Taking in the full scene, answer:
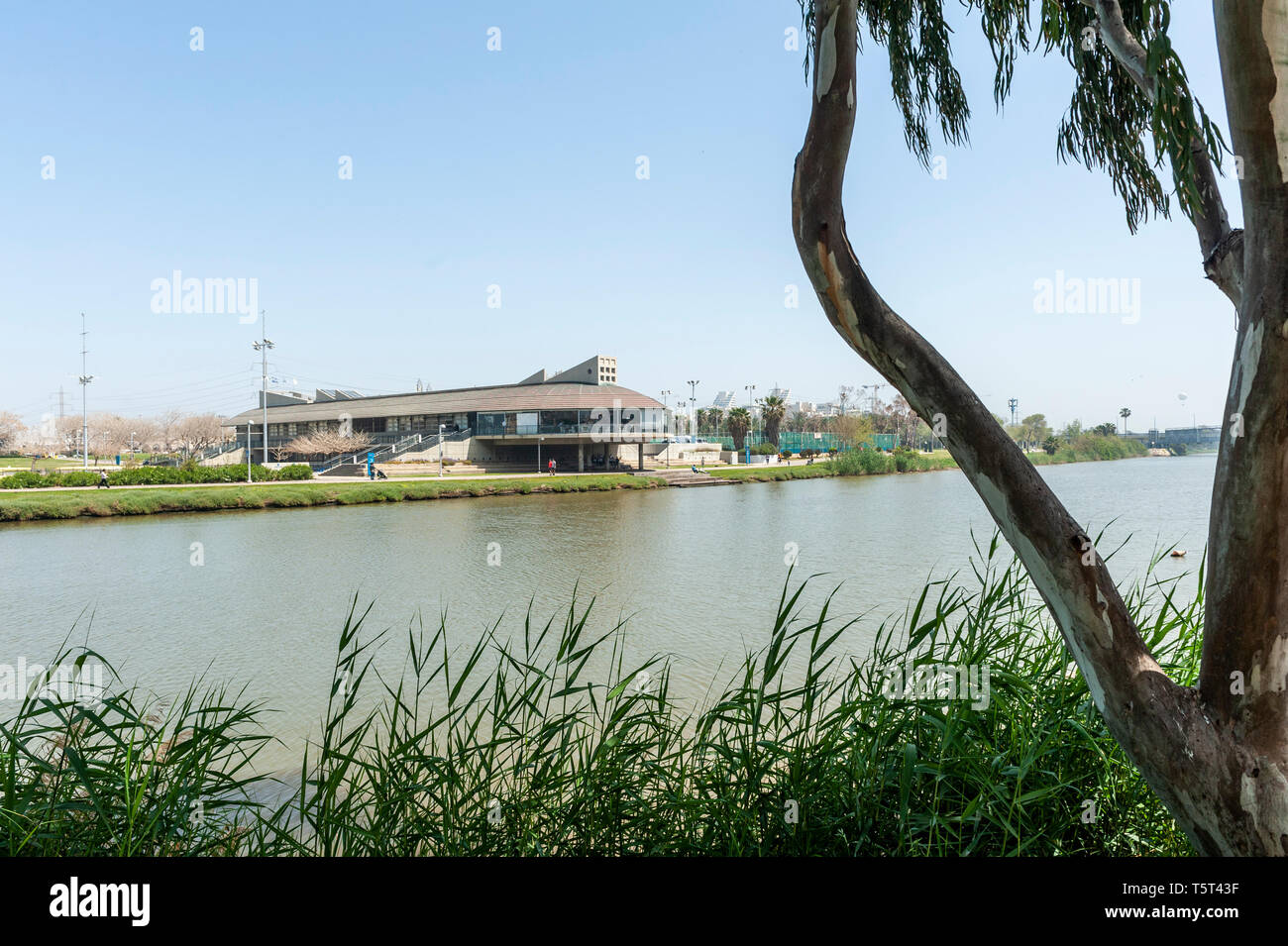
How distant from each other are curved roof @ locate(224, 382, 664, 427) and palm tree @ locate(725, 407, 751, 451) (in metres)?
12.9

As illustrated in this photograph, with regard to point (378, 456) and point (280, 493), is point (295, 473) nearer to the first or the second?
point (378, 456)

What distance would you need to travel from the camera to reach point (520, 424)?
147 ft

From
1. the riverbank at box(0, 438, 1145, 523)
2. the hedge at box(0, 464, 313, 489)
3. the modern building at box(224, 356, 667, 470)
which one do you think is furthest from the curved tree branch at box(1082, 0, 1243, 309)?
the modern building at box(224, 356, 667, 470)

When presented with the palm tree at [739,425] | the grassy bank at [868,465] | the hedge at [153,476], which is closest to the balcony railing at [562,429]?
the grassy bank at [868,465]

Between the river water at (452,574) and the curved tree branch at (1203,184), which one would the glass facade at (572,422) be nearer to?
the river water at (452,574)

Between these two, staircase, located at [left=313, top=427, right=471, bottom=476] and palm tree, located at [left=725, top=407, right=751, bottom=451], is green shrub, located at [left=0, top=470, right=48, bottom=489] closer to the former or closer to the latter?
staircase, located at [left=313, top=427, right=471, bottom=476]

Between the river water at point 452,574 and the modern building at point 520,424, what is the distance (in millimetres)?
20906

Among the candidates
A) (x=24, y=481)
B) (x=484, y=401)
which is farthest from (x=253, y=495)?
A: (x=484, y=401)

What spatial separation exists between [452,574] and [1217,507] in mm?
11874

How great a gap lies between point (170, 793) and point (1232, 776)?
292 centimetres

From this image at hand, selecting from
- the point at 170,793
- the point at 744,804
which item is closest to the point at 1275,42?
the point at 744,804

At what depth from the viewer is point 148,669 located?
7.47 meters

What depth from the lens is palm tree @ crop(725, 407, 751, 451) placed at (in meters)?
59.9

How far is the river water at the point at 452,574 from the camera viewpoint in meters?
7.87
